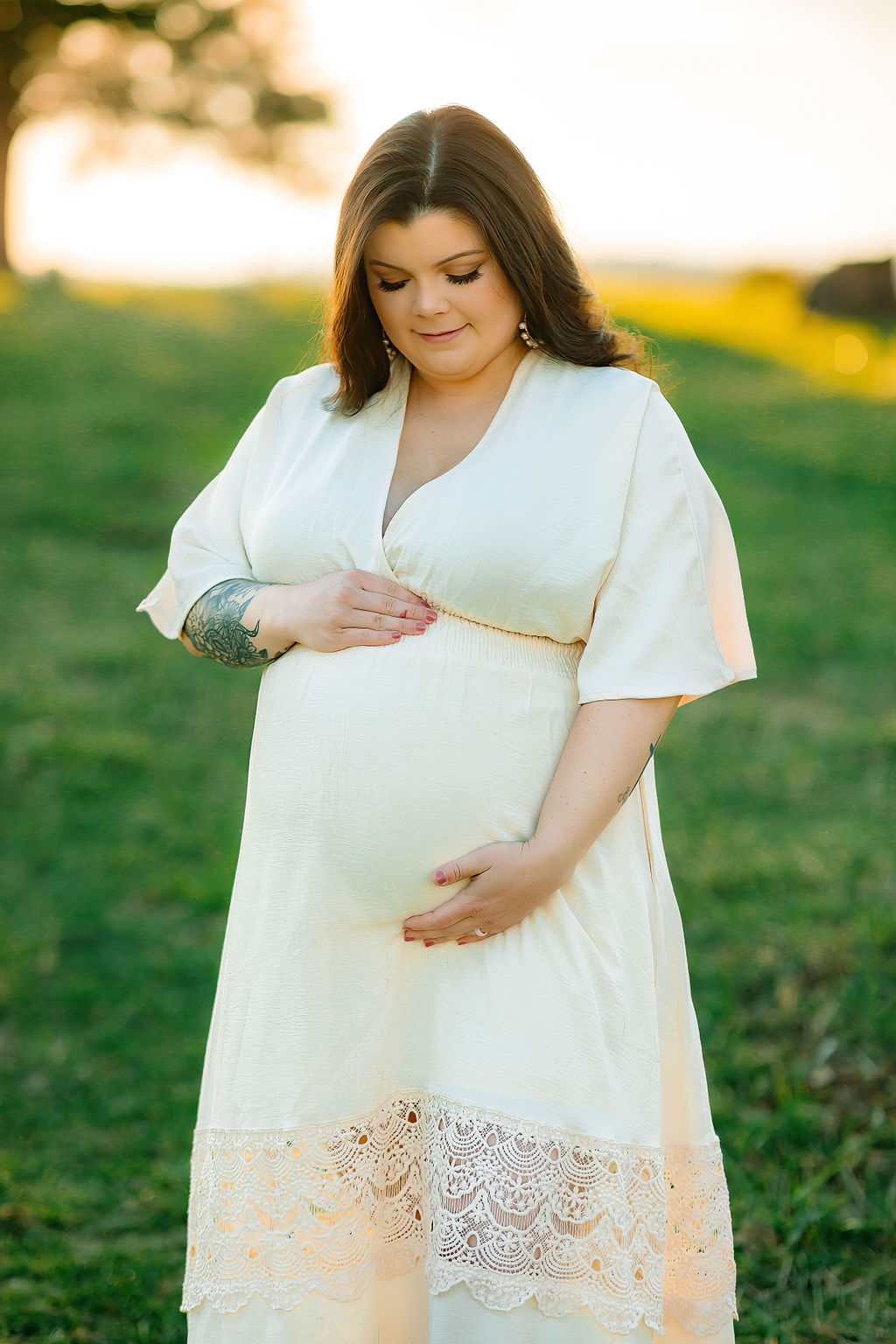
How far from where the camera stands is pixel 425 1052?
1.92m

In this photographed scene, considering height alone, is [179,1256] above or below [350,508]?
below

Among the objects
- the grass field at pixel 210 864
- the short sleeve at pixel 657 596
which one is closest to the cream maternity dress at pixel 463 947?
the short sleeve at pixel 657 596

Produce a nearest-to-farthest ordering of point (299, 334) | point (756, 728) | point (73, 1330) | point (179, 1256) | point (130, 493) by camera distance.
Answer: point (73, 1330) → point (179, 1256) → point (756, 728) → point (130, 493) → point (299, 334)

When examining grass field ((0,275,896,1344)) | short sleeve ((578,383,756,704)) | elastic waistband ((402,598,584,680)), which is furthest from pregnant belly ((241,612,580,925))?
grass field ((0,275,896,1344))

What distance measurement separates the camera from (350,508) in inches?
76.3

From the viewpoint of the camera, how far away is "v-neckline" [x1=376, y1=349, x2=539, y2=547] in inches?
74.7

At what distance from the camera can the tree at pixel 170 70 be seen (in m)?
12.3

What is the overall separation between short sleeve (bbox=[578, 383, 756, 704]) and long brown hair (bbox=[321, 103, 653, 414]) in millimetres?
195

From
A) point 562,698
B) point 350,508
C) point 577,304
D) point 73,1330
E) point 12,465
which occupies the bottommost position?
point 73,1330

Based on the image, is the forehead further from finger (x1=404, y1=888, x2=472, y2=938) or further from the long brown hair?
finger (x1=404, y1=888, x2=472, y2=938)

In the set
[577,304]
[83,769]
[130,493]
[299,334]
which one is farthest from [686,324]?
[577,304]

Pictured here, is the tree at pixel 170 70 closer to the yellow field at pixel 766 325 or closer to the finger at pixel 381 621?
the yellow field at pixel 766 325

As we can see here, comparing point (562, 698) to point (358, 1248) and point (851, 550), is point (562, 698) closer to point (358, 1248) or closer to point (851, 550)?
point (358, 1248)

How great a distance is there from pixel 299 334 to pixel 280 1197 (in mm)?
10270
